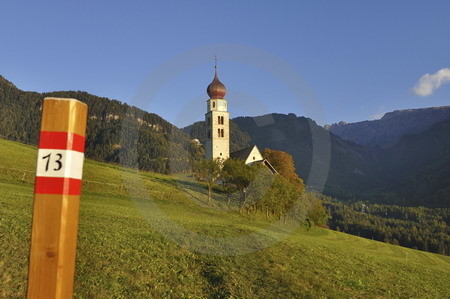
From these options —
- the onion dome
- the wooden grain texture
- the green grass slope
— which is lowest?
the green grass slope

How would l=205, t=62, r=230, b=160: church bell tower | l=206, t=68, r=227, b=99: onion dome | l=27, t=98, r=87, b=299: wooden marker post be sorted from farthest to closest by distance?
l=206, t=68, r=227, b=99: onion dome → l=205, t=62, r=230, b=160: church bell tower → l=27, t=98, r=87, b=299: wooden marker post

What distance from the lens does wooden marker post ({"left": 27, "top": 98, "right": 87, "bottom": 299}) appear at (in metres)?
3.13

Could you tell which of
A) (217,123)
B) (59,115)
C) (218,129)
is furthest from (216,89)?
(59,115)

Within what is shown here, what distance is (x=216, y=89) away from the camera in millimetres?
95188

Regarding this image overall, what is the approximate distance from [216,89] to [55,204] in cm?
9369

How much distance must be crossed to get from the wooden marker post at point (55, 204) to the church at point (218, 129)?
3294 inches

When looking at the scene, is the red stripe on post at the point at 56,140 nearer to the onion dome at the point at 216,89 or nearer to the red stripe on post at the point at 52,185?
the red stripe on post at the point at 52,185

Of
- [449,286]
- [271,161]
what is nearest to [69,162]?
[449,286]

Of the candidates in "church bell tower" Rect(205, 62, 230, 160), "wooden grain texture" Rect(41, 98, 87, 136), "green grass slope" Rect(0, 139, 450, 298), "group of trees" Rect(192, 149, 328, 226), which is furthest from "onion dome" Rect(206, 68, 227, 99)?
"wooden grain texture" Rect(41, 98, 87, 136)

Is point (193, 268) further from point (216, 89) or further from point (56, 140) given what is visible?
point (216, 89)

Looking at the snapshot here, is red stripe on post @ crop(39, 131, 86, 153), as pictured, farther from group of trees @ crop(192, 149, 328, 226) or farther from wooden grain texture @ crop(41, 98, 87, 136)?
group of trees @ crop(192, 149, 328, 226)

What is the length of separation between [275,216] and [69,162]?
202ft

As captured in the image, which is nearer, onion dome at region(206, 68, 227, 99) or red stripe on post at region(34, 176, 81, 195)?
red stripe on post at region(34, 176, 81, 195)

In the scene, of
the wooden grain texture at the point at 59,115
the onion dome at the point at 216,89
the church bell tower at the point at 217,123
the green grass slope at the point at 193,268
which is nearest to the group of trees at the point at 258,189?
the church bell tower at the point at 217,123
